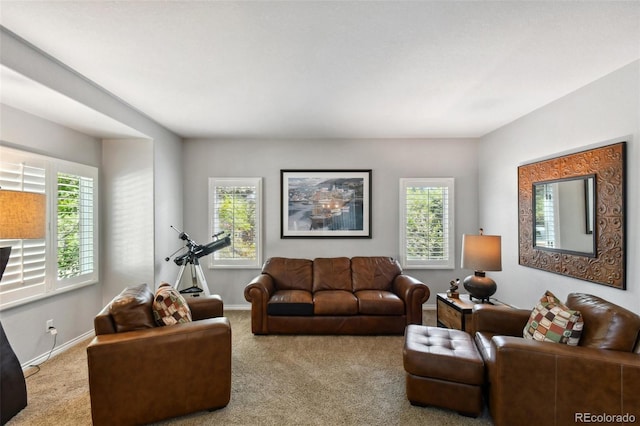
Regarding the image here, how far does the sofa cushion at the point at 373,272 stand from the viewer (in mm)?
4156

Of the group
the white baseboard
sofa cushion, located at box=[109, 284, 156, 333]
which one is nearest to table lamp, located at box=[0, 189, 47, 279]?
sofa cushion, located at box=[109, 284, 156, 333]

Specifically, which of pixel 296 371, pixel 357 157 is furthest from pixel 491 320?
pixel 357 157

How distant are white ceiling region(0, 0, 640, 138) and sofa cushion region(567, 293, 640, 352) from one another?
6.06ft

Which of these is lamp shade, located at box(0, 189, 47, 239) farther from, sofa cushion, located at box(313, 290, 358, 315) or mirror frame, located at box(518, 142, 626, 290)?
mirror frame, located at box(518, 142, 626, 290)

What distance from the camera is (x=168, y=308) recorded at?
2264mm

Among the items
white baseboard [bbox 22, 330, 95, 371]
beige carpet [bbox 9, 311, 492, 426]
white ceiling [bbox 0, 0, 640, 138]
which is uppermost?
→ white ceiling [bbox 0, 0, 640, 138]

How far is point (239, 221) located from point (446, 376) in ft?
11.6

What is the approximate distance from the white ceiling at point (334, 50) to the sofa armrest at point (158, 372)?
2032mm

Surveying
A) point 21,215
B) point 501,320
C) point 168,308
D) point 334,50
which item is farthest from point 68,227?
point 501,320

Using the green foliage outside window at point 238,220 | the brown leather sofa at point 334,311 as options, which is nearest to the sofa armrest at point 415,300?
the brown leather sofa at point 334,311

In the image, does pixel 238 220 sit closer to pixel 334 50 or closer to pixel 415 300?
pixel 415 300

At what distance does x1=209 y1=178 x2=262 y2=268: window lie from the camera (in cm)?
472

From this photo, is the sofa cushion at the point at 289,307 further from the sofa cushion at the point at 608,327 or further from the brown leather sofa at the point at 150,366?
the sofa cushion at the point at 608,327

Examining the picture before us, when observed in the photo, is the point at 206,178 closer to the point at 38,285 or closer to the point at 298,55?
the point at 38,285
